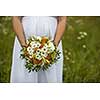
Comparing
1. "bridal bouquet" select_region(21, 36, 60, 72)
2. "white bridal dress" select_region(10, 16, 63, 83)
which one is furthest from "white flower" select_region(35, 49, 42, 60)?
"white bridal dress" select_region(10, 16, 63, 83)

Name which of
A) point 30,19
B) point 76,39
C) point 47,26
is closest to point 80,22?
point 76,39

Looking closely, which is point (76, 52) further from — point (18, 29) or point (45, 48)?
point (18, 29)

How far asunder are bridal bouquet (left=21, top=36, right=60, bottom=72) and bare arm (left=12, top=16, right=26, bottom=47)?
0.15 ft

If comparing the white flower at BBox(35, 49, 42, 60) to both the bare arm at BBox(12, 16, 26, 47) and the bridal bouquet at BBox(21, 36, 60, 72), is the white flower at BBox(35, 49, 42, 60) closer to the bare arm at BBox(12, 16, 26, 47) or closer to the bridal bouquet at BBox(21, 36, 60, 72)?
the bridal bouquet at BBox(21, 36, 60, 72)

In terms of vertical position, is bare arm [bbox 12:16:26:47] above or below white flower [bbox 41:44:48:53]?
above

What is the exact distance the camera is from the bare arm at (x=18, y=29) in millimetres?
1667

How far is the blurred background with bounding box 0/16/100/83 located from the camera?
1649 millimetres

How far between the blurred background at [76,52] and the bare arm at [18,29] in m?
0.04

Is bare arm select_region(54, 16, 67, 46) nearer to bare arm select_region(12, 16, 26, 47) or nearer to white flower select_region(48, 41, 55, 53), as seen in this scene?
white flower select_region(48, 41, 55, 53)

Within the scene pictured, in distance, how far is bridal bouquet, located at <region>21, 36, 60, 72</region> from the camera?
1655 mm

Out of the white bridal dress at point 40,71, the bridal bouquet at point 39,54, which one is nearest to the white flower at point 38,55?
the bridal bouquet at point 39,54
